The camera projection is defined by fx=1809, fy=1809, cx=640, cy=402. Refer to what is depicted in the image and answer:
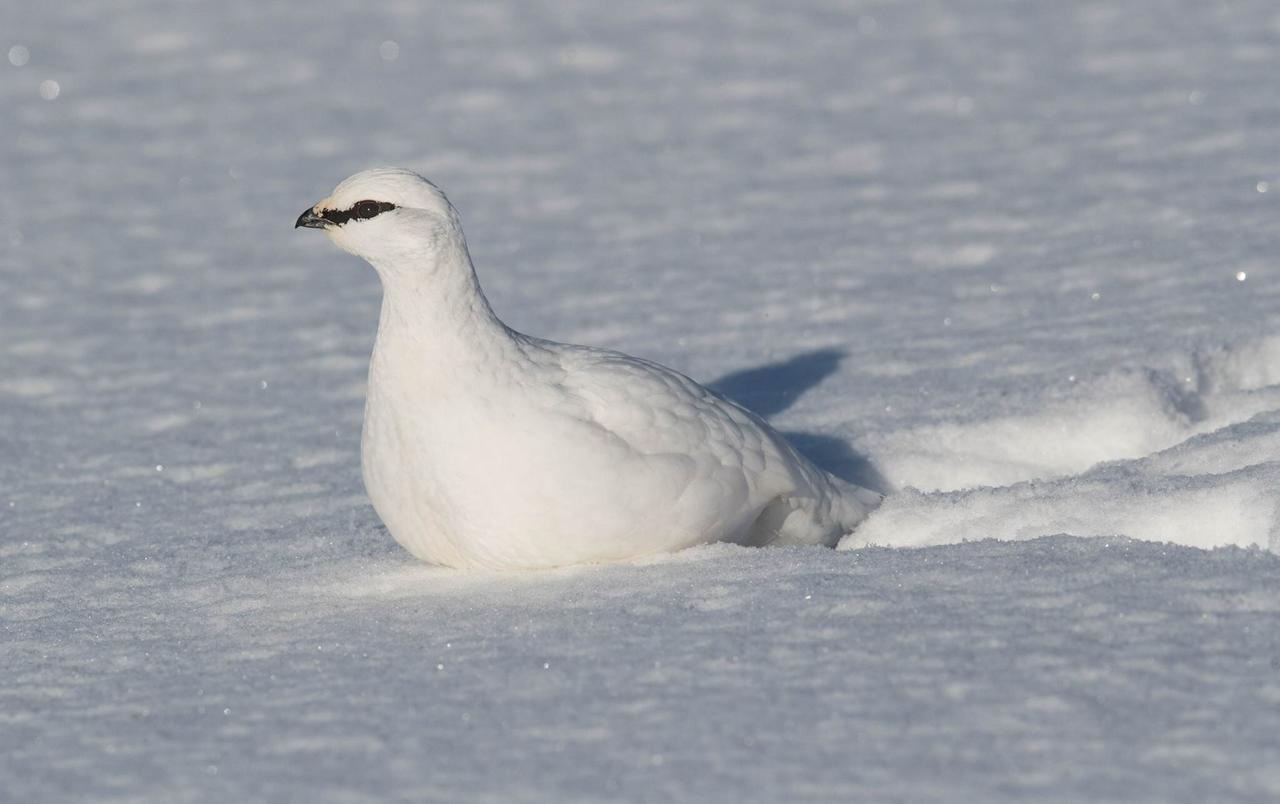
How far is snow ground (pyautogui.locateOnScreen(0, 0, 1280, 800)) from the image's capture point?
3.11 meters

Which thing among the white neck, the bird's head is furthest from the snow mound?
the bird's head

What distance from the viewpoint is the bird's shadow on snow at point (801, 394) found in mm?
4918

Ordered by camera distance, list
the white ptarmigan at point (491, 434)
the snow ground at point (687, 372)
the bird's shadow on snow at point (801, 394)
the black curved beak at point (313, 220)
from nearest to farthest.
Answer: the snow ground at point (687, 372)
the white ptarmigan at point (491, 434)
the black curved beak at point (313, 220)
the bird's shadow on snow at point (801, 394)

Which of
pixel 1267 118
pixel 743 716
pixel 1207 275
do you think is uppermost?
pixel 1267 118

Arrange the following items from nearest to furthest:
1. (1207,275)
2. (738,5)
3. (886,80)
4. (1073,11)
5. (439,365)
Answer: (439,365)
(1207,275)
(886,80)
(1073,11)
(738,5)

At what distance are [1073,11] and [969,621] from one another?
7343 mm

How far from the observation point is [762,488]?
4.12 metres

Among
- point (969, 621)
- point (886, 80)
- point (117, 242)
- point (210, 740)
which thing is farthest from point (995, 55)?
point (210, 740)

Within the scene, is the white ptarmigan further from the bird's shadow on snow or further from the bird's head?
the bird's shadow on snow

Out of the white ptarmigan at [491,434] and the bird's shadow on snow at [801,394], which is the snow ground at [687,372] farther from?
the white ptarmigan at [491,434]

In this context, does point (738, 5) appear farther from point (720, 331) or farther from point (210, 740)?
point (210, 740)

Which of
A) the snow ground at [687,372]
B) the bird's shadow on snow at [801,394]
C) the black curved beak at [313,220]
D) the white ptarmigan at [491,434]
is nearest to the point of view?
the snow ground at [687,372]

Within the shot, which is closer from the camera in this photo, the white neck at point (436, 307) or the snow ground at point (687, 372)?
the snow ground at point (687, 372)

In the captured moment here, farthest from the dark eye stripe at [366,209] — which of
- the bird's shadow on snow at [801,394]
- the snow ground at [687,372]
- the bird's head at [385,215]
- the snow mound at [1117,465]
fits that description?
the bird's shadow on snow at [801,394]
